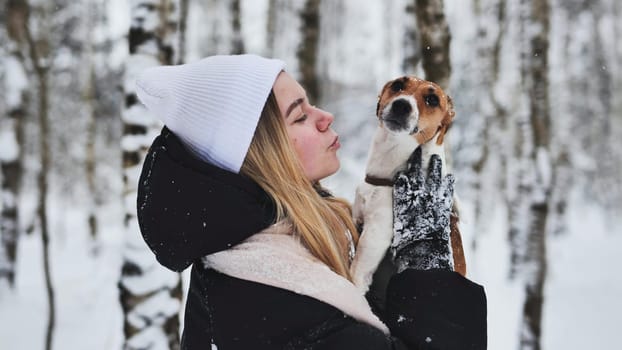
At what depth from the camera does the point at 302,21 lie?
5785 mm

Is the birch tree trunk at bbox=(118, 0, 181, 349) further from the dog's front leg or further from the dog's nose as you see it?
the dog's nose

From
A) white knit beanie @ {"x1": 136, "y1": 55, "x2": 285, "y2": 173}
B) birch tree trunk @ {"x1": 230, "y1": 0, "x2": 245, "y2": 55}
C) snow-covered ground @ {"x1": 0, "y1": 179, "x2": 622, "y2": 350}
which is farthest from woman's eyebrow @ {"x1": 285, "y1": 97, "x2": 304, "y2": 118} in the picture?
birch tree trunk @ {"x1": 230, "y1": 0, "x2": 245, "y2": 55}

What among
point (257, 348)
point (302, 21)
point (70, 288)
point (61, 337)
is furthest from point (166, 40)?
point (70, 288)

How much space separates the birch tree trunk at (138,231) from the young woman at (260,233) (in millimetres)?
2098

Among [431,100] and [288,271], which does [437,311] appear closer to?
[288,271]

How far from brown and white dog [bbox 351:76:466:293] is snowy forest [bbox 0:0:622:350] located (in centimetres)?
58

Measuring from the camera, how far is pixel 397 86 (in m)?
1.56

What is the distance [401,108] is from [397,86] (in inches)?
4.0

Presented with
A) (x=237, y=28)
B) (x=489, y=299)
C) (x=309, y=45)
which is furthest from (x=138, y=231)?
(x=489, y=299)

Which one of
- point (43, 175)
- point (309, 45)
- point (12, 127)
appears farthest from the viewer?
point (12, 127)

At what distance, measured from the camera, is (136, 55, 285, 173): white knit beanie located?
1.40 m

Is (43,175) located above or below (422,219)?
below

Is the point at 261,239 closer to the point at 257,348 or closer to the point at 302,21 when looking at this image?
the point at 257,348

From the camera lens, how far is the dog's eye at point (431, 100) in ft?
4.96
